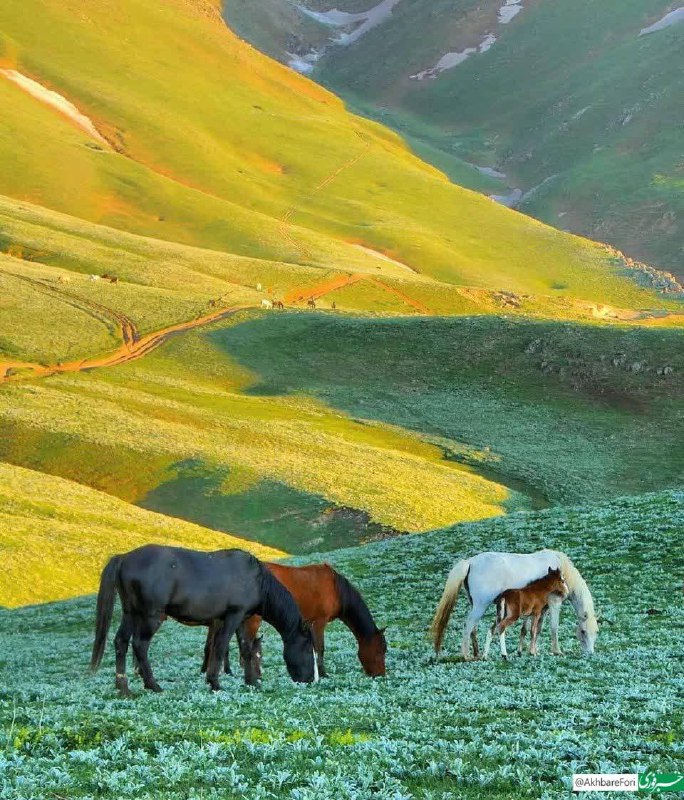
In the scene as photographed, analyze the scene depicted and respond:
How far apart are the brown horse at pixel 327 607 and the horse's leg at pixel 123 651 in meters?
2.70

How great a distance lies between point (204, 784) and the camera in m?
11.4

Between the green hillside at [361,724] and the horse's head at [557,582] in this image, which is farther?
the horse's head at [557,582]

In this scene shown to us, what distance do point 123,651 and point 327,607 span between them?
4493 millimetres

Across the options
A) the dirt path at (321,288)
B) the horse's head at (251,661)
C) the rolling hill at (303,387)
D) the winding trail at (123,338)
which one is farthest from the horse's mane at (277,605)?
the dirt path at (321,288)

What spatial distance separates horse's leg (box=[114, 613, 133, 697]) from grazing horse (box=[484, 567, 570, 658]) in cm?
784

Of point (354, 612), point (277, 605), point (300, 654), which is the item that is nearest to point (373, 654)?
point (354, 612)

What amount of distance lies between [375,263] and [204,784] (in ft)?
517

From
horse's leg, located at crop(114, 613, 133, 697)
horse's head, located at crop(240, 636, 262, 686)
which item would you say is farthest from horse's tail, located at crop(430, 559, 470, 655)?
horse's leg, located at crop(114, 613, 133, 697)

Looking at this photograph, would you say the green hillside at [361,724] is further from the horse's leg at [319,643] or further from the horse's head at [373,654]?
the horse's head at [373,654]

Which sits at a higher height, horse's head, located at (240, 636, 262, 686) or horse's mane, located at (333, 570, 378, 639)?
horse's mane, located at (333, 570, 378, 639)

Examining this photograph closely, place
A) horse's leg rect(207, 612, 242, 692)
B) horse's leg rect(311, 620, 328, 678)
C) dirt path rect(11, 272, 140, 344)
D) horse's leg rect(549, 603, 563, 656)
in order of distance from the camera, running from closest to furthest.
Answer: horse's leg rect(207, 612, 242, 692) < horse's leg rect(311, 620, 328, 678) < horse's leg rect(549, 603, 563, 656) < dirt path rect(11, 272, 140, 344)

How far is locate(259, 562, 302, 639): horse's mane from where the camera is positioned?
19016 millimetres

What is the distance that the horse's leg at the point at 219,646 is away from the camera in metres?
18.5

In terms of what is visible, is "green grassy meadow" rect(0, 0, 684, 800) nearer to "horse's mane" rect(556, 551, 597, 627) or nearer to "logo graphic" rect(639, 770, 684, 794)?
"logo graphic" rect(639, 770, 684, 794)
